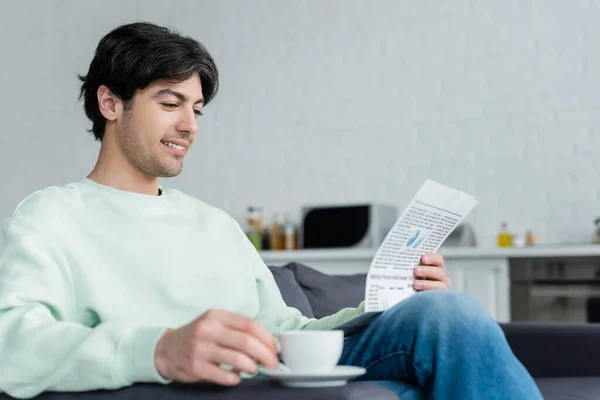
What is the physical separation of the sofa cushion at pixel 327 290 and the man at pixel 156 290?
1.82 feet

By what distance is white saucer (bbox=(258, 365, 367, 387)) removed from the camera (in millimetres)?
977

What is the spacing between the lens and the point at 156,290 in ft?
4.59

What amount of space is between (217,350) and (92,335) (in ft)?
0.76

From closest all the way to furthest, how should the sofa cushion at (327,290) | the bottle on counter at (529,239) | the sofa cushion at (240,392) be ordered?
the sofa cushion at (240,392)
the sofa cushion at (327,290)
the bottle on counter at (529,239)

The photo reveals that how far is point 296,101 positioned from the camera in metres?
4.80

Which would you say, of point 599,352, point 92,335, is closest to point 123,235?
point 92,335

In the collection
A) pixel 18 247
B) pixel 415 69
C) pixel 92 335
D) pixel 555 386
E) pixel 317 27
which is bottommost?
pixel 555 386

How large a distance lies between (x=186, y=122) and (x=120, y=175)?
18cm

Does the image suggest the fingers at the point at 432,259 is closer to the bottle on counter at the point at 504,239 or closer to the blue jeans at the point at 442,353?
the blue jeans at the point at 442,353

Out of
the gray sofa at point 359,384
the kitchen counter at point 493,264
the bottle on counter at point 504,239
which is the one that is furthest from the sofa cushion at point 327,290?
the bottle on counter at point 504,239

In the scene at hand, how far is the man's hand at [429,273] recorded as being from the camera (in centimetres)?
138

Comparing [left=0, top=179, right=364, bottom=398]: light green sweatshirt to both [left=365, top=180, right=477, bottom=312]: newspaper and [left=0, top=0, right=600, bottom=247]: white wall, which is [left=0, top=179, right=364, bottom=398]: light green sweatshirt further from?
[left=0, top=0, right=600, bottom=247]: white wall

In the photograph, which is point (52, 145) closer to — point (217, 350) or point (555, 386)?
point (555, 386)

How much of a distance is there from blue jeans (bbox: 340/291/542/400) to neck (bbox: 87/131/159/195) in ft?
2.03
